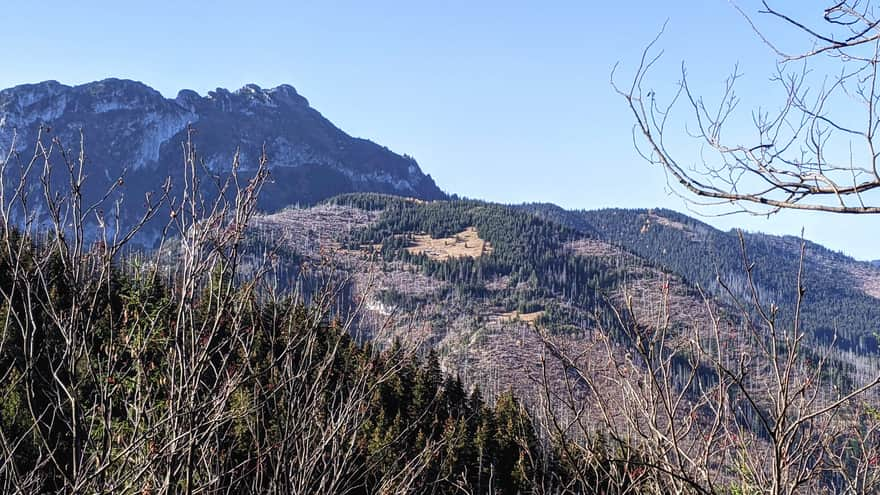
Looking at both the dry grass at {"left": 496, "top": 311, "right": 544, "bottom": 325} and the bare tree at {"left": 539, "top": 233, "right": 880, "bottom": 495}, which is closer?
the bare tree at {"left": 539, "top": 233, "right": 880, "bottom": 495}

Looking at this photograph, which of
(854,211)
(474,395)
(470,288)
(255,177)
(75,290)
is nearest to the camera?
(854,211)

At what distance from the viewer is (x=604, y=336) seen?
11.5 ft

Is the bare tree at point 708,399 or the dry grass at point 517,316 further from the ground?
the bare tree at point 708,399

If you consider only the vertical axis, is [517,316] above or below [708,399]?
below

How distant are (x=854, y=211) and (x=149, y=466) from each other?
9.73ft

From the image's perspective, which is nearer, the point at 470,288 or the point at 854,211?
the point at 854,211

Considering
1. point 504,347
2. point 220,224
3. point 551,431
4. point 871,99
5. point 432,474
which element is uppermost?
point 871,99

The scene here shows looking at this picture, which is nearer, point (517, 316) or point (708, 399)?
point (708, 399)

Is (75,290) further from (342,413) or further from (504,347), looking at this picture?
(504,347)

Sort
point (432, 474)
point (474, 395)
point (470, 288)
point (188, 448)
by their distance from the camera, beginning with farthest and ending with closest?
point (470, 288)
point (474, 395)
point (432, 474)
point (188, 448)

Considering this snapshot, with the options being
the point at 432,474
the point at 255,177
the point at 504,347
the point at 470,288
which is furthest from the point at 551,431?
the point at 470,288

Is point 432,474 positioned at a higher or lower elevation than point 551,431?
lower

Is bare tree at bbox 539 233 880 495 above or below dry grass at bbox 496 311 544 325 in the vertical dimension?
above

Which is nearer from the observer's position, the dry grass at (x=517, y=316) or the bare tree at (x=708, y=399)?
the bare tree at (x=708, y=399)
